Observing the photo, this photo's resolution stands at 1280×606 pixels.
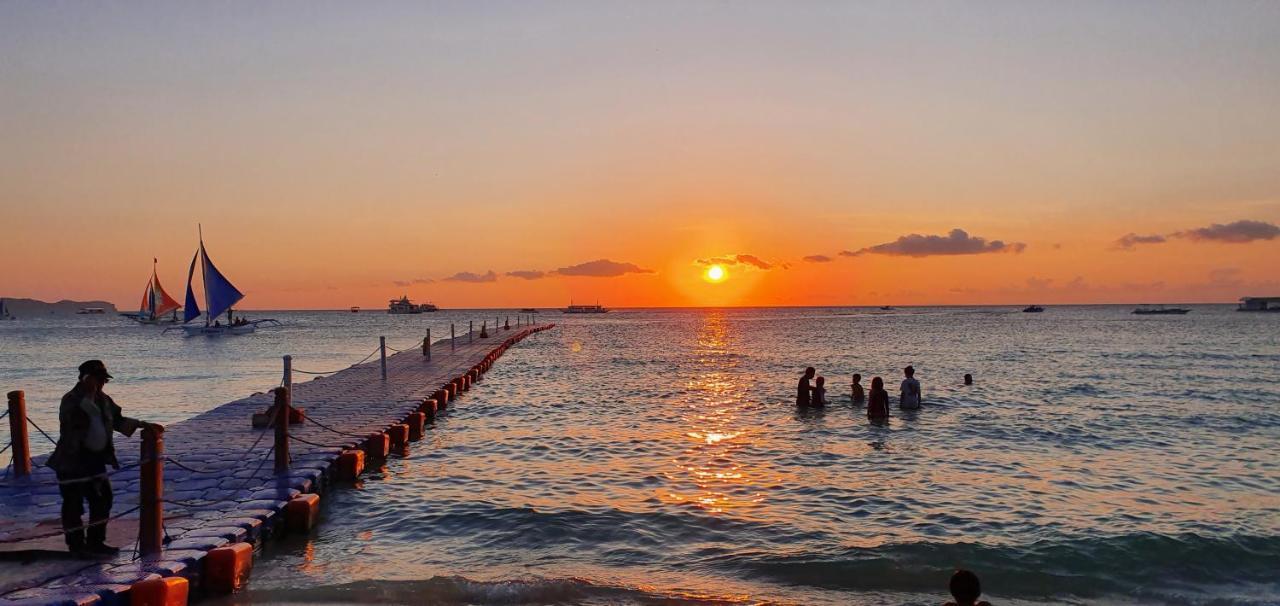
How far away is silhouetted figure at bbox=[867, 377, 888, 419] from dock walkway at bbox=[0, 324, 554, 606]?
12.7 m

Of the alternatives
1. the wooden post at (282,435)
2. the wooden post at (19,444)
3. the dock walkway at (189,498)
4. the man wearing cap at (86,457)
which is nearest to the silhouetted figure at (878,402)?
the dock walkway at (189,498)

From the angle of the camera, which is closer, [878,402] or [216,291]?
[878,402]

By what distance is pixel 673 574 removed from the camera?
10.6m

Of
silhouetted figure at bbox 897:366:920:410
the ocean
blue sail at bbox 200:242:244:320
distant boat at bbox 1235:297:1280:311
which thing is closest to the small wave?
the ocean

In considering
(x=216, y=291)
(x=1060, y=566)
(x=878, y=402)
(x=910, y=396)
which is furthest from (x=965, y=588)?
(x=216, y=291)

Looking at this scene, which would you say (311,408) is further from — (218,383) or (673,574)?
(218,383)

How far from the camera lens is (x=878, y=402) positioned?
2395 cm

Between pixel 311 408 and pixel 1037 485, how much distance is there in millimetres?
17260

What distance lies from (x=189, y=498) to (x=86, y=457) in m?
3.00

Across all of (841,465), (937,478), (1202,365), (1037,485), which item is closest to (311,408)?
(841,465)

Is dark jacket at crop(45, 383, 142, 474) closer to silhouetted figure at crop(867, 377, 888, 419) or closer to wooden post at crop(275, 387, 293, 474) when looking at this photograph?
wooden post at crop(275, 387, 293, 474)

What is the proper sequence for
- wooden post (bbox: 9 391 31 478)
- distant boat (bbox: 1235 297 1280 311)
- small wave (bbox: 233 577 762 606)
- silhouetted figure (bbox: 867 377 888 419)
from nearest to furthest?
small wave (bbox: 233 577 762 606)
wooden post (bbox: 9 391 31 478)
silhouetted figure (bbox: 867 377 888 419)
distant boat (bbox: 1235 297 1280 311)

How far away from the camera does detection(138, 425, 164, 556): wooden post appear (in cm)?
898

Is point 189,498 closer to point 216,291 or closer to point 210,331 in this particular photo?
point 216,291
